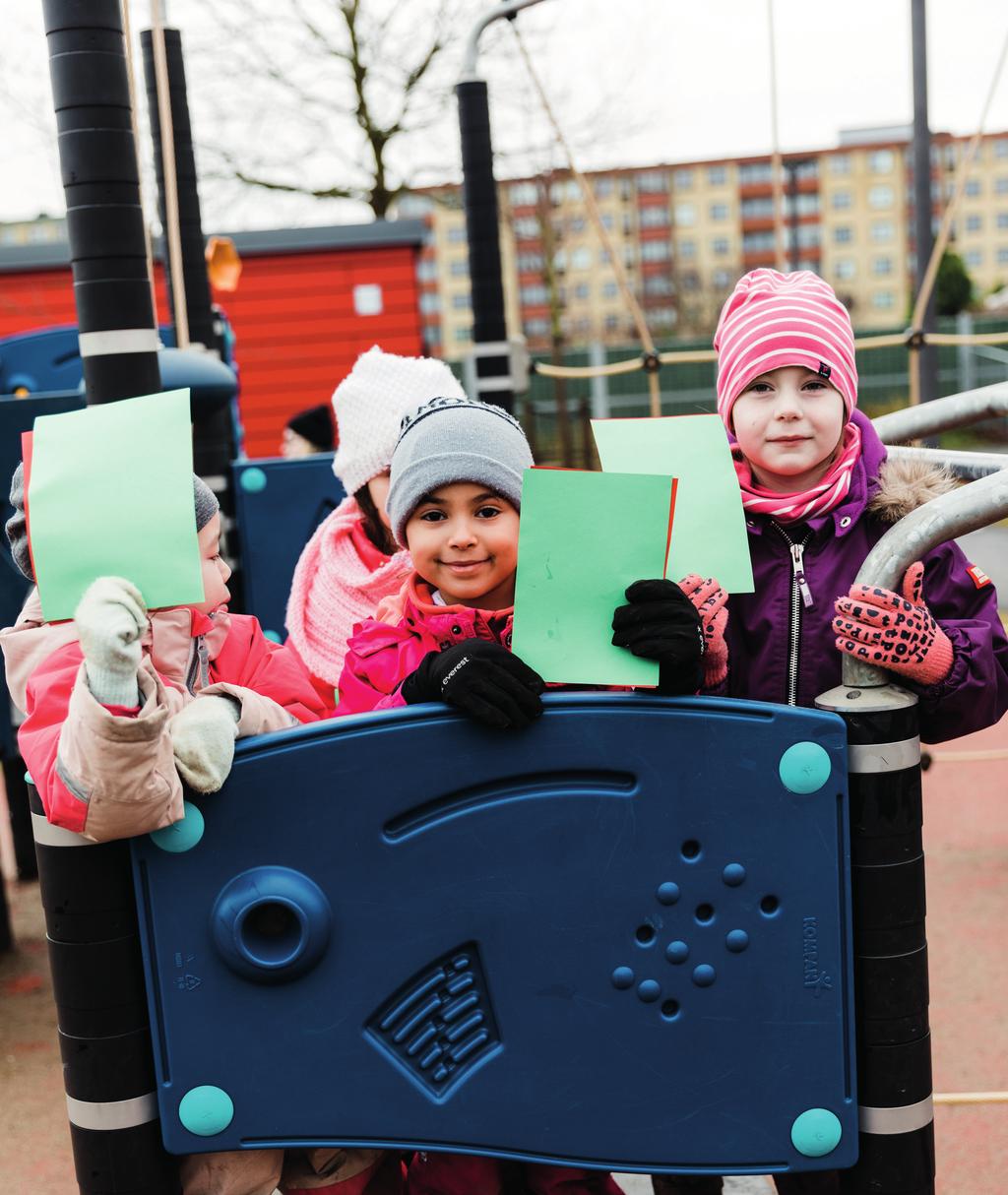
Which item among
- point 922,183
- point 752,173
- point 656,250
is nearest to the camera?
point 922,183

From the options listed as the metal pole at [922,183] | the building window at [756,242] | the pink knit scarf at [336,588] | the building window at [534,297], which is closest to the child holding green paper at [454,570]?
the pink knit scarf at [336,588]

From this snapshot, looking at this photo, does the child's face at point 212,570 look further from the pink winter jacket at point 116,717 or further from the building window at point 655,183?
the building window at point 655,183

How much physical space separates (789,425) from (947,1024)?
1748 millimetres

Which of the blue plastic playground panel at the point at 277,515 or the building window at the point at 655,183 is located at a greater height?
the building window at the point at 655,183

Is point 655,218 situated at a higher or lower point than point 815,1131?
higher

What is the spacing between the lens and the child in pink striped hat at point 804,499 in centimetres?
159

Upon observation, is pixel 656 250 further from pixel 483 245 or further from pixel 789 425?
pixel 789 425

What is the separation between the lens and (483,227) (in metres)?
4.09

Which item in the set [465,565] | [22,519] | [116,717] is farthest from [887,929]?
[22,519]

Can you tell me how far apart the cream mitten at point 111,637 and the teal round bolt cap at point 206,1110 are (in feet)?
1.43

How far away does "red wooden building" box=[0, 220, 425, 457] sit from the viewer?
12672mm

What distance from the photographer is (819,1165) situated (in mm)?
1344

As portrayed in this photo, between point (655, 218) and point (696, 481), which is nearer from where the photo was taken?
point (696, 481)

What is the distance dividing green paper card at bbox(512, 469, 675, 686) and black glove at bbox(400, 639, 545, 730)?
25 mm
